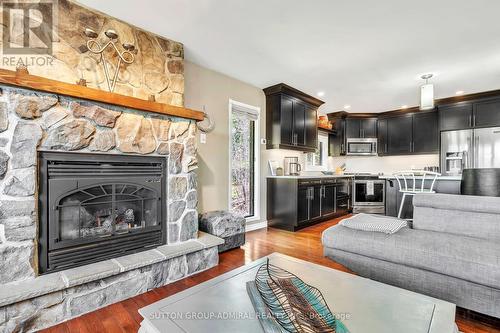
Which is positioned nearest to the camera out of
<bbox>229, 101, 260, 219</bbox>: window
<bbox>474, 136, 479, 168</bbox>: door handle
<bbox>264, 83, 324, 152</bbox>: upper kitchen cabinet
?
<bbox>229, 101, 260, 219</bbox>: window

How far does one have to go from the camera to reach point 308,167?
5711 mm

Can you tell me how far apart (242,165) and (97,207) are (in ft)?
7.65

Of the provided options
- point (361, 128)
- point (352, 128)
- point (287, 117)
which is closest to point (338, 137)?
point (352, 128)

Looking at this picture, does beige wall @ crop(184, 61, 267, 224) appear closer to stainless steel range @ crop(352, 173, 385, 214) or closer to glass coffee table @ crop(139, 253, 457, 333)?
glass coffee table @ crop(139, 253, 457, 333)

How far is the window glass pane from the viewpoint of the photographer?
3.91 meters

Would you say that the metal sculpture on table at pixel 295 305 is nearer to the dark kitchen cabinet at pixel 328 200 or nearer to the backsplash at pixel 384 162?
the dark kitchen cabinet at pixel 328 200

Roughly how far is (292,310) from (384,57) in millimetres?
3293

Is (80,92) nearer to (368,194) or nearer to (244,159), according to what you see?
(244,159)

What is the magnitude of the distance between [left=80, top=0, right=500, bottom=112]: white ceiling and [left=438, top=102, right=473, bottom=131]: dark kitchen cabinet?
0.91m

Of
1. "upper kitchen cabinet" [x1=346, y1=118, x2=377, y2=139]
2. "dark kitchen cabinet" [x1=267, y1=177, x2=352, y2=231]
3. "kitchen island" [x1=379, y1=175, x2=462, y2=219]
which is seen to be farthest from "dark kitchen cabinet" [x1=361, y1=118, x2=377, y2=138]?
"dark kitchen cabinet" [x1=267, y1=177, x2=352, y2=231]

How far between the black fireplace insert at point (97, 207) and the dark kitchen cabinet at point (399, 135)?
5.59m

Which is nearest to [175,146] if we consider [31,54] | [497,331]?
[31,54]

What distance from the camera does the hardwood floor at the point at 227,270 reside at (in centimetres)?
156

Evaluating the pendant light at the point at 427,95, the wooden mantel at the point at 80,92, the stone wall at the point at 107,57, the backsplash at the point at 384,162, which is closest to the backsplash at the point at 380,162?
the backsplash at the point at 384,162
